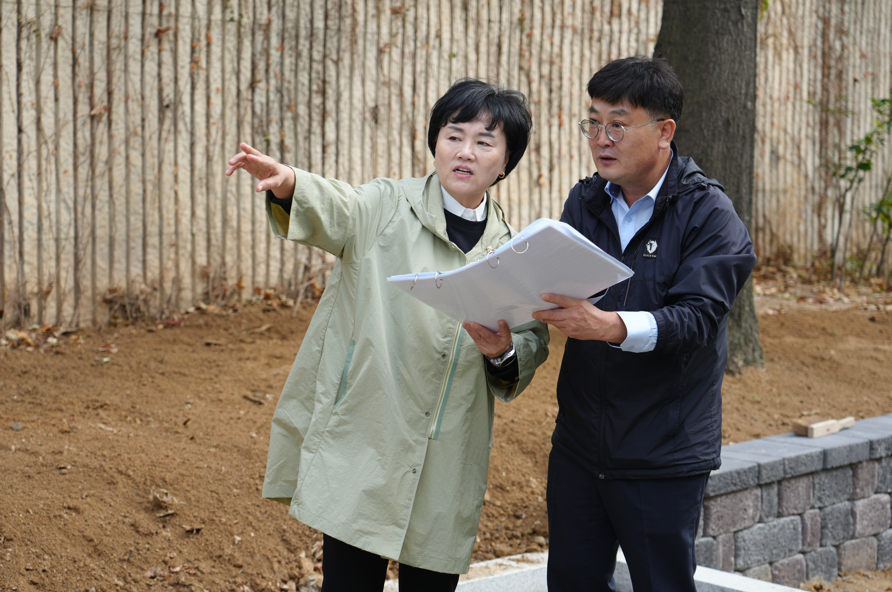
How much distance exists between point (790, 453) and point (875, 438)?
698 millimetres

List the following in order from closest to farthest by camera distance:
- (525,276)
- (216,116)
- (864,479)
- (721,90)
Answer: (525,276)
(864,479)
(721,90)
(216,116)

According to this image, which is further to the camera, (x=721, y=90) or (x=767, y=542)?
(x=721, y=90)

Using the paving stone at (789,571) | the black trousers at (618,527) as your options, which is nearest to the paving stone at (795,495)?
the paving stone at (789,571)

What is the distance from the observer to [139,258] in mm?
5328

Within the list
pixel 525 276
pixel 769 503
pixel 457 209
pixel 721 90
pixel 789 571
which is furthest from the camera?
pixel 721 90

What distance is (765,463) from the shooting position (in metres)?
3.88

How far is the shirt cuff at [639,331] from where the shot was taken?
78.4 inches

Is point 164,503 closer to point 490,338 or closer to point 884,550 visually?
point 490,338

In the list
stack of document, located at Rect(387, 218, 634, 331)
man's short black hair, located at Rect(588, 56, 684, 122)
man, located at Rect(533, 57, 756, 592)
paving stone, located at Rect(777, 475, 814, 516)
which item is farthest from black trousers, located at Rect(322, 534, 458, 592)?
paving stone, located at Rect(777, 475, 814, 516)

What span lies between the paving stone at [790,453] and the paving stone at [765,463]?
0.08 feet

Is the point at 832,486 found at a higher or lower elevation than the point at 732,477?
lower

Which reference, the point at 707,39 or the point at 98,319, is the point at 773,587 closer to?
the point at 707,39

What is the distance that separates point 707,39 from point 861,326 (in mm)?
3368

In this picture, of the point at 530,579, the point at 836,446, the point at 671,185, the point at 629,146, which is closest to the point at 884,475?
the point at 836,446
